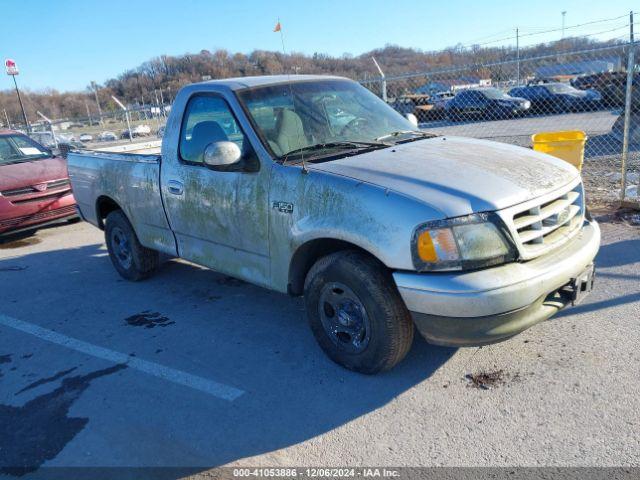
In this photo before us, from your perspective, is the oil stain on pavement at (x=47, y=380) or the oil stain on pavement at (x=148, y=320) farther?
the oil stain on pavement at (x=148, y=320)

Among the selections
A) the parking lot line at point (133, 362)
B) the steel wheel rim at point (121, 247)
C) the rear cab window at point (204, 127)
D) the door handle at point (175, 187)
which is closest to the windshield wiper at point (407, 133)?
the rear cab window at point (204, 127)

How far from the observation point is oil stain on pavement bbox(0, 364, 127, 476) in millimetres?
2939

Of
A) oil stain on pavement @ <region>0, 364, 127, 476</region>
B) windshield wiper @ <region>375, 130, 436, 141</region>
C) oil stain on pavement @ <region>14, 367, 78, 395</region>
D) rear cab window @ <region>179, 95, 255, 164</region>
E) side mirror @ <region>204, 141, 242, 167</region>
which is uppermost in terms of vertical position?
rear cab window @ <region>179, 95, 255, 164</region>

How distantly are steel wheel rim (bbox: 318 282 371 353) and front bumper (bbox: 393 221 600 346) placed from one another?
42 centimetres

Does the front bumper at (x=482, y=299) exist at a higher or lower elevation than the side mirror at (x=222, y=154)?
lower

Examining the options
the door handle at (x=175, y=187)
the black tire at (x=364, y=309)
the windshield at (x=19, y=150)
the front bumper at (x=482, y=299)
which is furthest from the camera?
the windshield at (x=19, y=150)

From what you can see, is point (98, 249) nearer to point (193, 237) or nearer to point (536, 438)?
point (193, 237)

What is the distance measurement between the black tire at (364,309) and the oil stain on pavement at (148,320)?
1703 mm

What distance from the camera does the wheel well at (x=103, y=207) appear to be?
5.82 m

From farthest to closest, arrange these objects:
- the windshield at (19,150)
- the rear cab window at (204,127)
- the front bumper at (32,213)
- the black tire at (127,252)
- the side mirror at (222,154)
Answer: the windshield at (19,150) < the front bumper at (32,213) < the black tire at (127,252) < the rear cab window at (204,127) < the side mirror at (222,154)

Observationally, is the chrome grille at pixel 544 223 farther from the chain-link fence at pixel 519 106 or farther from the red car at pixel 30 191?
the chain-link fence at pixel 519 106

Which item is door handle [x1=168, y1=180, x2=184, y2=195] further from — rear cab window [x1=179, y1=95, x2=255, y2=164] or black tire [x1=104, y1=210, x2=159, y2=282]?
black tire [x1=104, y1=210, x2=159, y2=282]

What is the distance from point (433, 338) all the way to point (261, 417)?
113 centimetres

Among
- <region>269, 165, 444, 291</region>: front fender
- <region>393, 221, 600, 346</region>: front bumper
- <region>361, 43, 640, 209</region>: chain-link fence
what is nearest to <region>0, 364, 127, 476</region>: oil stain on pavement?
<region>269, 165, 444, 291</region>: front fender
